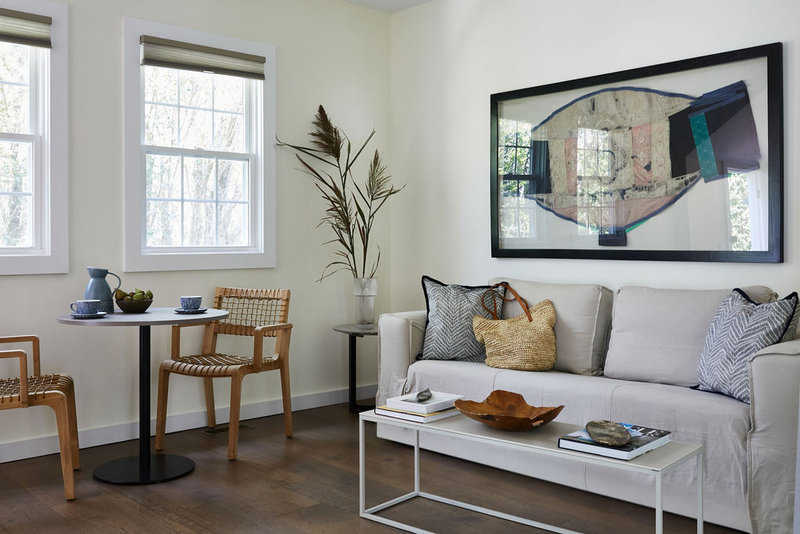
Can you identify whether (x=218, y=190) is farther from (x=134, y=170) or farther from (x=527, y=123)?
(x=527, y=123)

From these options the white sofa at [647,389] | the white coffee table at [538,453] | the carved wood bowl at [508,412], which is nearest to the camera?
the white coffee table at [538,453]

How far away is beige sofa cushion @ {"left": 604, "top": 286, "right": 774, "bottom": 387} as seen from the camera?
336cm

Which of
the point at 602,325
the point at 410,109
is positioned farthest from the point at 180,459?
the point at 410,109

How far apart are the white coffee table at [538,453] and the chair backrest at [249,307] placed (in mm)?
1562

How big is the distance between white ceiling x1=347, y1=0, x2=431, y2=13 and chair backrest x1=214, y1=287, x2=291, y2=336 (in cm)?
226

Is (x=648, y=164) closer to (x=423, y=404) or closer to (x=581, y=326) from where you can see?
(x=581, y=326)

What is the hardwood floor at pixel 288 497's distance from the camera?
290 cm

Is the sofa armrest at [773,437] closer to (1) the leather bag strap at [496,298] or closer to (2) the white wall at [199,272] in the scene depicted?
(1) the leather bag strap at [496,298]

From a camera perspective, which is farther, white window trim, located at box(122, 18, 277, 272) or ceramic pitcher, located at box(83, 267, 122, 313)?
white window trim, located at box(122, 18, 277, 272)

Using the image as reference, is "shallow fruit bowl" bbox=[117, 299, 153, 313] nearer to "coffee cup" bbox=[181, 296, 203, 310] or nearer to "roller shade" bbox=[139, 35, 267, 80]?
"coffee cup" bbox=[181, 296, 203, 310]

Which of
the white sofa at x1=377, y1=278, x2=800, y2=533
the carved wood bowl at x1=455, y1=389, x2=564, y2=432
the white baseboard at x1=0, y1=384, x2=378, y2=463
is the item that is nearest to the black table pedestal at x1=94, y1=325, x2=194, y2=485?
the white baseboard at x1=0, y1=384, x2=378, y2=463

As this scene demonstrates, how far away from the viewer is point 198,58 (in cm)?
439

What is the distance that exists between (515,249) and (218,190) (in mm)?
1906

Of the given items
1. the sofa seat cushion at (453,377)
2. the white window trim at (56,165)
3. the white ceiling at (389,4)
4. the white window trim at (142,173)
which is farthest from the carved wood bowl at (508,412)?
the white ceiling at (389,4)
